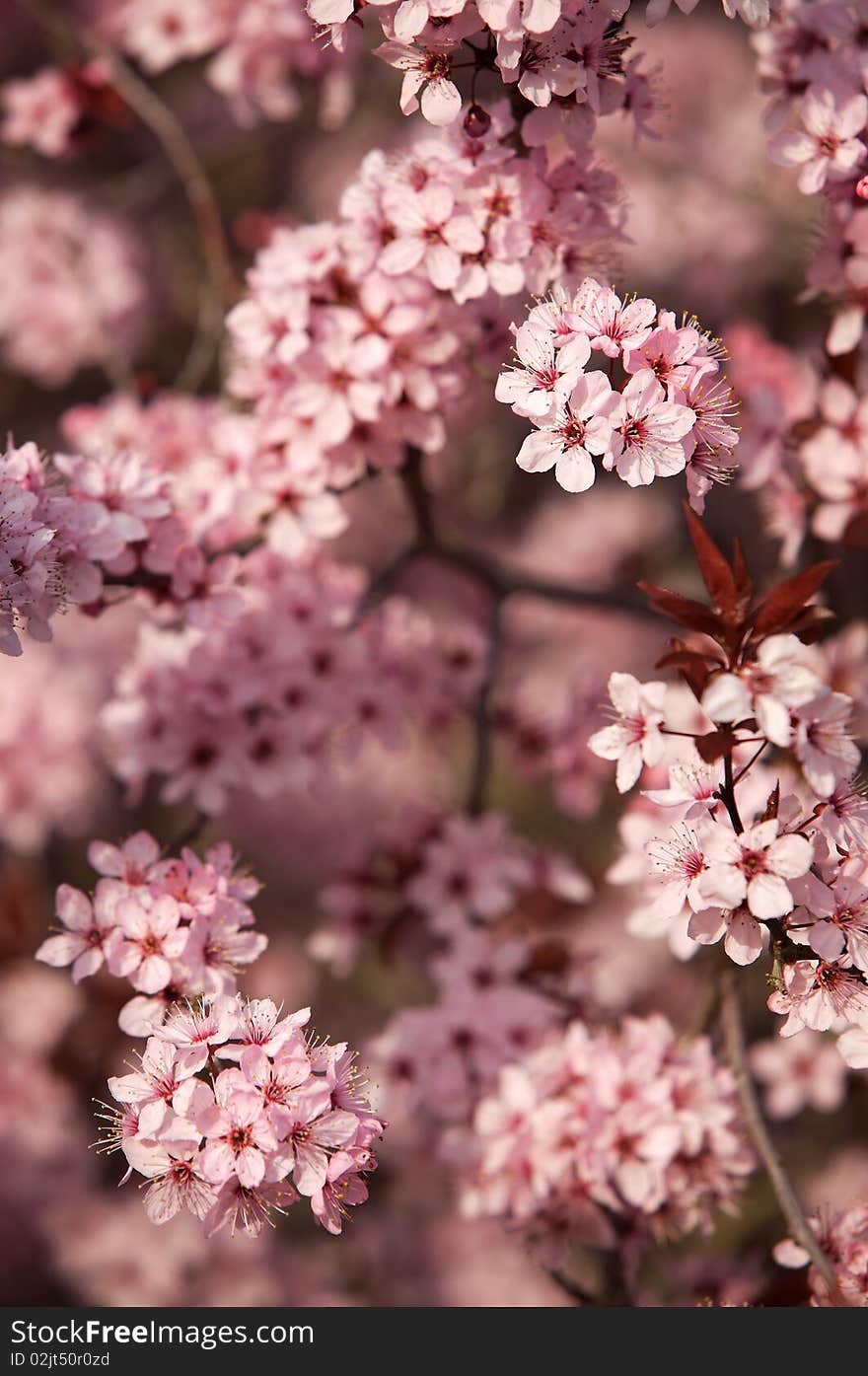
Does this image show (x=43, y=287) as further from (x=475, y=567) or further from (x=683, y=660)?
(x=683, y=660)

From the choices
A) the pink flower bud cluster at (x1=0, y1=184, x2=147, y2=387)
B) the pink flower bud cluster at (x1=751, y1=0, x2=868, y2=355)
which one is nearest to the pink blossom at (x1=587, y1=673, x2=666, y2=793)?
the pink flower bud cluster at (x1=751, y1=0, x2=868, y2=355)

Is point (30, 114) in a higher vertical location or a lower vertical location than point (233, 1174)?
higher

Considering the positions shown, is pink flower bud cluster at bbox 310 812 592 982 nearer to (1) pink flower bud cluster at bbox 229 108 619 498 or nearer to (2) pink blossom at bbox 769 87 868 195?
(1) pink flower bud cluster at bbox 229 108 619 498

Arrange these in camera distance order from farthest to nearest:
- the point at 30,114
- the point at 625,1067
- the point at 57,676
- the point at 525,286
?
the point at 57,676 → the point at 30,114 → the point at 625,1067 → the point at 525,286

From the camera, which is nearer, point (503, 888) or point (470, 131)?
point (470, 131)

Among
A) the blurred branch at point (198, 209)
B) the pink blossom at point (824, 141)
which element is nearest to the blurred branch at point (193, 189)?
the blurred branch at point (198, 209)

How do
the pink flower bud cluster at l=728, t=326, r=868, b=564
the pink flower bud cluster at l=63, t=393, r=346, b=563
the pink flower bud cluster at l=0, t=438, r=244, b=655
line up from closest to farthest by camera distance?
the pink flower bud cluster at l=0, t=438, r=244, b=655
the pink flower bud cluster at l=63, t=393, r=346, b=563
the pink flower bud cluster at l=728, t=326, r=868, b=564

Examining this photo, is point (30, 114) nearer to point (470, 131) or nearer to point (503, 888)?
point (470, 131)

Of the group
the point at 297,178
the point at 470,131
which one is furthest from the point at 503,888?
the point at 297,178

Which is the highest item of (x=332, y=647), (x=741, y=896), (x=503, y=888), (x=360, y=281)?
(x=360, y=281)

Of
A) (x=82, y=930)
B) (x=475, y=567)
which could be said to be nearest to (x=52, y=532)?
(x=82, y=930)
